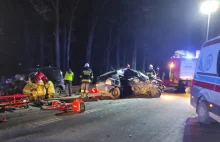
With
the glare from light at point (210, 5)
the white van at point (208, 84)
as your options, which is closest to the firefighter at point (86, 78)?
the white van at point (208, 84)

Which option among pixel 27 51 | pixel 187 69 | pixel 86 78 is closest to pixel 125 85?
pixel 86 78

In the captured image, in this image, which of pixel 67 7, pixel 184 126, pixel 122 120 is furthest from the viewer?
pixel 67 7

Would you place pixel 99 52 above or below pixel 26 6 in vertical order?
below

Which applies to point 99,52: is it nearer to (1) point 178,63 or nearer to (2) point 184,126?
(1) point 178,63

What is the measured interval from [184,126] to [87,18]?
21637mm

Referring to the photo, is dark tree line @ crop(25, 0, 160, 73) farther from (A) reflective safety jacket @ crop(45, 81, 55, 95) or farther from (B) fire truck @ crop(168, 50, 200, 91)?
(B) fire truck @ crop(168, 50, 200, 91)

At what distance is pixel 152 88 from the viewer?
49.9 feet

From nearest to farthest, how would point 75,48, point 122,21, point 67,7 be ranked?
point 67,7
point 122,21
point 75,48

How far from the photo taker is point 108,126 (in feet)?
26.0

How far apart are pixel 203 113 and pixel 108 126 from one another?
287 centimetres

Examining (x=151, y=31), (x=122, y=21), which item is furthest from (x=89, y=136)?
(x=151, y=31)

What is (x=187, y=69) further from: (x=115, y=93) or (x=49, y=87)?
(x=49, y=87)

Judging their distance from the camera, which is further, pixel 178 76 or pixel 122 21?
pixel 122 21

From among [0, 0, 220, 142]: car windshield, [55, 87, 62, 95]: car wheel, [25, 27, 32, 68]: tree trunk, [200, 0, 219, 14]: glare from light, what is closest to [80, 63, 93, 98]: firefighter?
[0, 0, 220, 142]: car windshield
